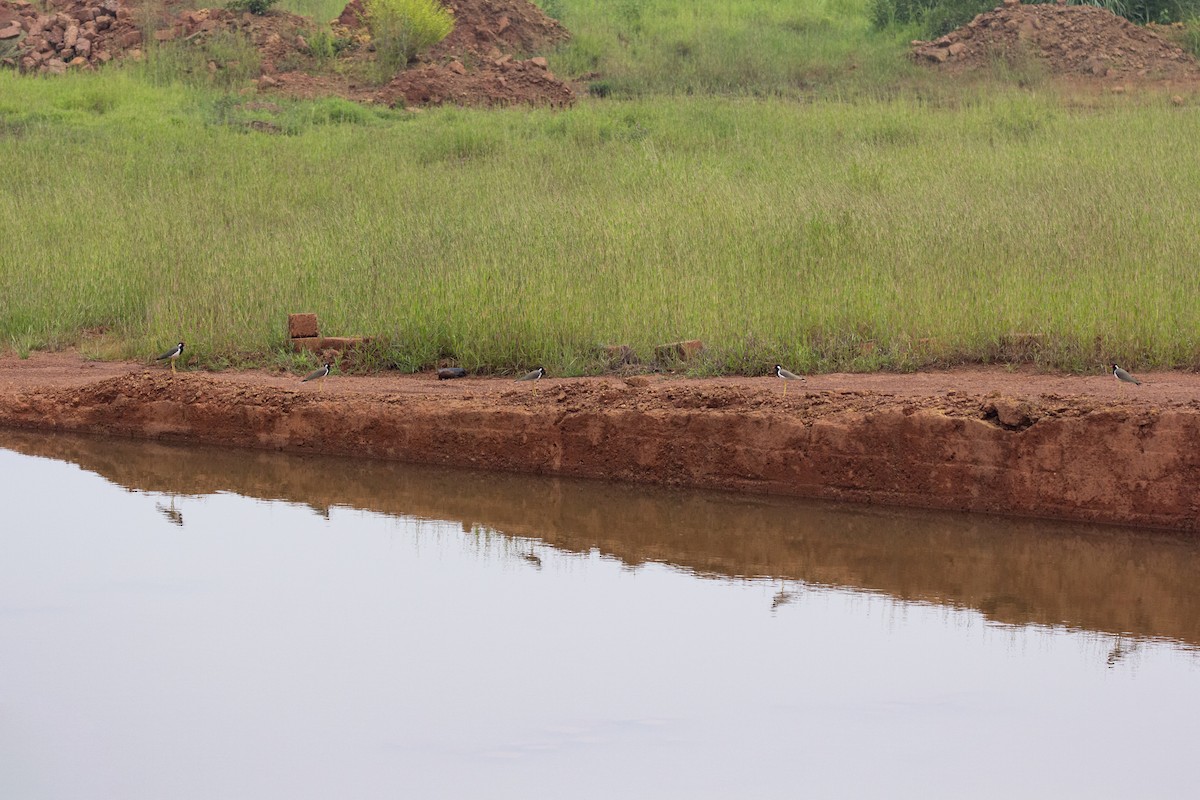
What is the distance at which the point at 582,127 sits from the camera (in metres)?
18.6

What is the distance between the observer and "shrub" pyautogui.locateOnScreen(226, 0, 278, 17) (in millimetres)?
24469

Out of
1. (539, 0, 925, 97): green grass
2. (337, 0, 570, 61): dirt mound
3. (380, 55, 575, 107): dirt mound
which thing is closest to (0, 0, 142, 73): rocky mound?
(337, 0, 570, 61): dirt mound

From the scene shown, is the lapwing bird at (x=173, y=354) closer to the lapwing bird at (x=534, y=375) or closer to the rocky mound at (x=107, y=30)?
the lapwing bird at (x=534, y=375)

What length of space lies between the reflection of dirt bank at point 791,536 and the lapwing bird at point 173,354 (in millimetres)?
1303

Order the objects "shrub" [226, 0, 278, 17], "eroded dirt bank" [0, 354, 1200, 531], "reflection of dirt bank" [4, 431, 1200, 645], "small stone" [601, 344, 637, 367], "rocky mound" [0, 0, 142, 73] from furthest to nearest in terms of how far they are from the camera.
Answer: "shrub" [226, 0, 278, 17], "rocky mound" [0, 0, 142, 73], "small stone" [601, 344, 637, 367], "eroded dirt bank" [0, 354, 1200, 531], "reflection of dirt bank" [4, 431, 1200, 645]

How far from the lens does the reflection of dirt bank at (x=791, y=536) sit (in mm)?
6184

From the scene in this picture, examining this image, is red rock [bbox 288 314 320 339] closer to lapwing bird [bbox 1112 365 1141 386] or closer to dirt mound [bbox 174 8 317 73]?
lapwing bird [bbox 1112 365 1141 386]

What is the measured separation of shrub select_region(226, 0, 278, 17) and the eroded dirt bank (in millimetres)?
15701

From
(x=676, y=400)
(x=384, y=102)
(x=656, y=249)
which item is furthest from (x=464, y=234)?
(x=384, y=102)

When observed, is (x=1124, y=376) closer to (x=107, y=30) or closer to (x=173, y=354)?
(x=173, y=354)

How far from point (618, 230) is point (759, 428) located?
5020 mm

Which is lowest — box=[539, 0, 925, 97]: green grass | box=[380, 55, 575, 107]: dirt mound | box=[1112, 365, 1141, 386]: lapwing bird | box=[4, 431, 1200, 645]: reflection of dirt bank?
box=[4, 431, 1200, 645]: reflection of dirt bank

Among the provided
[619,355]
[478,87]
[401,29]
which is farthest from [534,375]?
[401,29]

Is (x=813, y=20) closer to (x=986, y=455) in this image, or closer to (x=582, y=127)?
(x=582, y=127)
